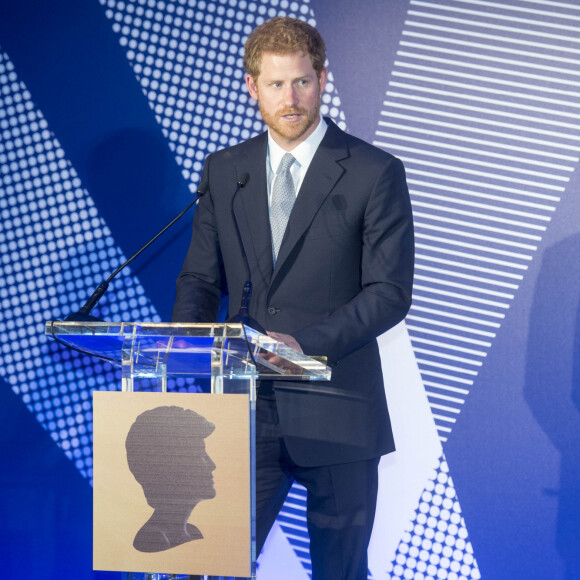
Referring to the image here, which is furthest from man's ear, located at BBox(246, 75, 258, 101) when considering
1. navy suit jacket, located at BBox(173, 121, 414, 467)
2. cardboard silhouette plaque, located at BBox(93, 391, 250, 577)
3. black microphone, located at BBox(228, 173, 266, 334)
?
cardboard silhouette plaque, located at BBox(93, 391, 250, 577)

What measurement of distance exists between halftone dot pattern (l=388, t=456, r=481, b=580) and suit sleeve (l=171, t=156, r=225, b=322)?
117cm

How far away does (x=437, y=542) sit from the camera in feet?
9.98

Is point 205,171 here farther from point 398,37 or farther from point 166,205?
point 398,37

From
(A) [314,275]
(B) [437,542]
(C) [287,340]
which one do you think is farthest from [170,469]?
Answer: (B) [437,542]

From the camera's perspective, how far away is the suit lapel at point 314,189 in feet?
7.73

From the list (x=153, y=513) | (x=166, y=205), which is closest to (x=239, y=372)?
(x=153, y=513)

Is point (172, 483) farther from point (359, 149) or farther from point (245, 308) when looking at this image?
point (359, 149)

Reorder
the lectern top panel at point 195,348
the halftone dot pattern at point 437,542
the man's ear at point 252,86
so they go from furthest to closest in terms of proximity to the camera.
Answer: the halftone dot pattern at point 437,542 < the man's ear at point 252,86 < the lectern top panel at point 195,348

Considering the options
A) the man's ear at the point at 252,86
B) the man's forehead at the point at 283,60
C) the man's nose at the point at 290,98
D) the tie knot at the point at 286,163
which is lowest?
the tie knot at the point at 286,163

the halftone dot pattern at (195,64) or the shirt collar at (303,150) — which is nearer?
the shirt collar at (303,150)

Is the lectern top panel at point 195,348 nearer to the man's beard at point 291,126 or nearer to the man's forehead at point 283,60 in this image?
the man's beard at point 291,126

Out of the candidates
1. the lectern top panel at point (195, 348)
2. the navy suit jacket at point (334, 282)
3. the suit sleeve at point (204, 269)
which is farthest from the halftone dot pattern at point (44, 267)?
the lectern top panel at point (195, 348)

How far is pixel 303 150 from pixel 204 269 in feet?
1.70

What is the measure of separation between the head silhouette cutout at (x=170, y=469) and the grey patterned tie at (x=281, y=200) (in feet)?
2.72
